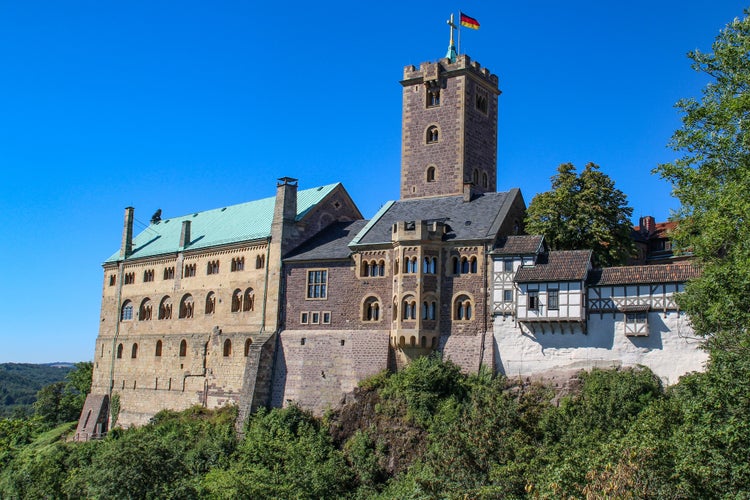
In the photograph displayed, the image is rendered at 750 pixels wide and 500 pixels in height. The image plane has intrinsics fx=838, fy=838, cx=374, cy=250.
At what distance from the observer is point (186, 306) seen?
2483 inches

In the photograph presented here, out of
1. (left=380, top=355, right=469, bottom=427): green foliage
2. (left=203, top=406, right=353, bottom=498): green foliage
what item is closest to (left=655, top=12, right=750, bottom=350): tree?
(left=380, top=355, right=469, bottom=427): green foliage

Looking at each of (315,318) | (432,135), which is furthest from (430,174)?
(315,318)

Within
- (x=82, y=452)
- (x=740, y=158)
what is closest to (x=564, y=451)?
(x=740, y=158)

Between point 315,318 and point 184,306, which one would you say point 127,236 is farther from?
point 315,318

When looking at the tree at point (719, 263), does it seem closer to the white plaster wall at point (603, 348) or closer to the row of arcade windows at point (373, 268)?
the white plaster wall at point (603, 348)

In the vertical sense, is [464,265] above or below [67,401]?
above

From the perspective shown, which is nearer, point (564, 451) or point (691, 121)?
point (691, 121)

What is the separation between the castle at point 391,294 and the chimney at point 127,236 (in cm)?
282

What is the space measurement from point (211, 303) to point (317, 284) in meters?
11.0

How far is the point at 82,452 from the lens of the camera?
59.6 meters

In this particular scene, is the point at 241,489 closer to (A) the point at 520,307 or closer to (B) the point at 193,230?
(A) the point at 520,307

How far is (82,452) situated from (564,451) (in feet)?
121

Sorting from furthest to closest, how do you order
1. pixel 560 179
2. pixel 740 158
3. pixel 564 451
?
pixel 560 179
pixel 564 451
pixel 740 158

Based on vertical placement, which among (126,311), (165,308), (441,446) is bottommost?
(441,446)
